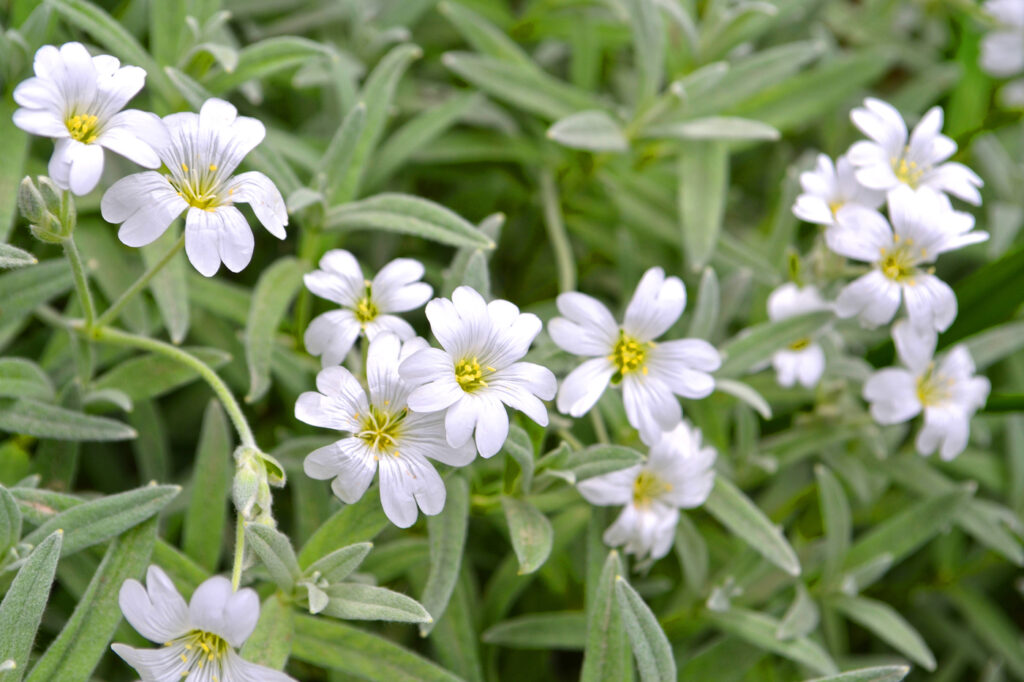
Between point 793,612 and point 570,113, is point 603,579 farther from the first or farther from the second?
point 570,113

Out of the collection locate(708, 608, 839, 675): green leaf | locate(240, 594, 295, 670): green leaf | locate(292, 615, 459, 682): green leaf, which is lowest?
locate(708, 608, 839, 675): green leaf

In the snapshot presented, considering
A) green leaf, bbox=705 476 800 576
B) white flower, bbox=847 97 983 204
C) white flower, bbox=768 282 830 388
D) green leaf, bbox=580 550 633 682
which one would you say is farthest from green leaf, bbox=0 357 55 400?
white flower, bbox=847 97 983 204

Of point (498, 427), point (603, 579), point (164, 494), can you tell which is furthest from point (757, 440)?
point (164, 494)

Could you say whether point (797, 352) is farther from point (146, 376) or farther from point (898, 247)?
point (146, 376)

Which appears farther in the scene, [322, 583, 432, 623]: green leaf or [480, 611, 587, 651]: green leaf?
[480, 611, 587, 651]: green leaf

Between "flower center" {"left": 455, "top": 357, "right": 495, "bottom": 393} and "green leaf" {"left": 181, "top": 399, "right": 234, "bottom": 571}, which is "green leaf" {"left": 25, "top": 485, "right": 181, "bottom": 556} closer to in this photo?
"green leaf" {"left": 181, "top": 399, "right": 234, "bottom": 571}

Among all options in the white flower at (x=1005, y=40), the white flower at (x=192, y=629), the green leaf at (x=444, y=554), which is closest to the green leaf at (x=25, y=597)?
the white flower at (x=192, y=629)

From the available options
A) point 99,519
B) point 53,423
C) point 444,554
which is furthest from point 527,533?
point 53,423
